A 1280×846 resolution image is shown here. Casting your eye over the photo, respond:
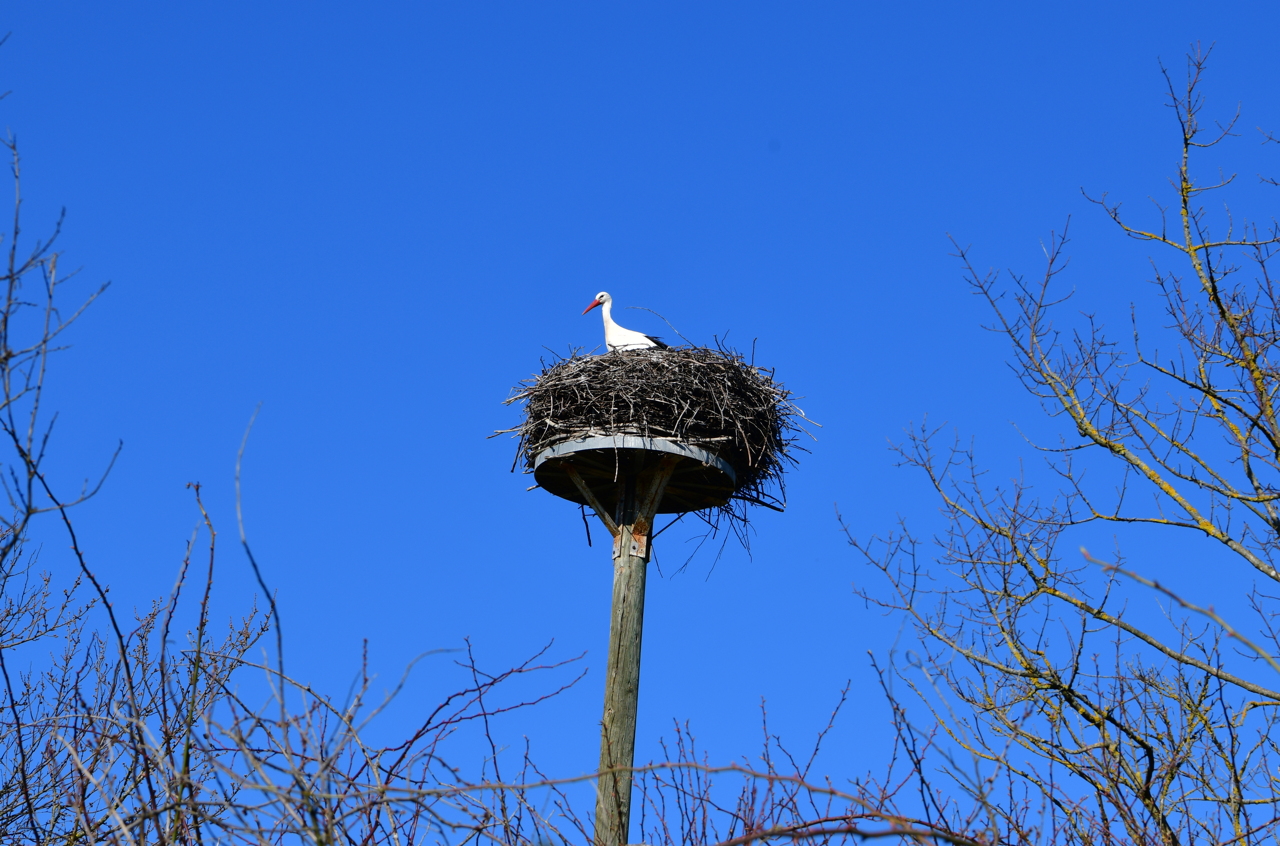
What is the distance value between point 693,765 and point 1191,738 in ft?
13.1

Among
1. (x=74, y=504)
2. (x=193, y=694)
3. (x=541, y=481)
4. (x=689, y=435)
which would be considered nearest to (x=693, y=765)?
(x=193, y=694)

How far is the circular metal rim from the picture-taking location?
25.3 feet

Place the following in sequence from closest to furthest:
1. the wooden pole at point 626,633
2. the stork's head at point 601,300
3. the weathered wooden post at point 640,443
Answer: the wooden pole at point 626,633 → the weathered wooden post at point 640,443 → the stork's head at point 601,300

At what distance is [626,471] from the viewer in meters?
8.03

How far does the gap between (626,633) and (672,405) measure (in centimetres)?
157

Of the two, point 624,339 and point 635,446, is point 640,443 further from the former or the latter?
point 624,339

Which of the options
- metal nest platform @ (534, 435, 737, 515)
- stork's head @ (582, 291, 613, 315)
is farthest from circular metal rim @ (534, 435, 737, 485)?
stork's head @ (582, 291, 613, 315)

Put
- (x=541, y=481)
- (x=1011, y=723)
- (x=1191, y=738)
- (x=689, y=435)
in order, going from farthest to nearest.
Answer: (x=541, y=481), (x=689, y=435), (x=1011, y=723), (x=1191, y=738)

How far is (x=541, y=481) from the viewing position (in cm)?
841

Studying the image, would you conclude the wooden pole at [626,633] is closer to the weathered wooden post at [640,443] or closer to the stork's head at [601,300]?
the weathered wooden post at [640,443]

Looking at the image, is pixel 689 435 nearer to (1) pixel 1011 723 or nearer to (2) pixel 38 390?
(1) pixel 1011 723

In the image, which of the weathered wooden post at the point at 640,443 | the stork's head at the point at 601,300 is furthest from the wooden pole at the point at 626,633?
the stork's head at the point at 601,300

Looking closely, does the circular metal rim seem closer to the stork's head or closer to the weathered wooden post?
the weathered wooden post

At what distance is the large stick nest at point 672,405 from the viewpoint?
788cm
